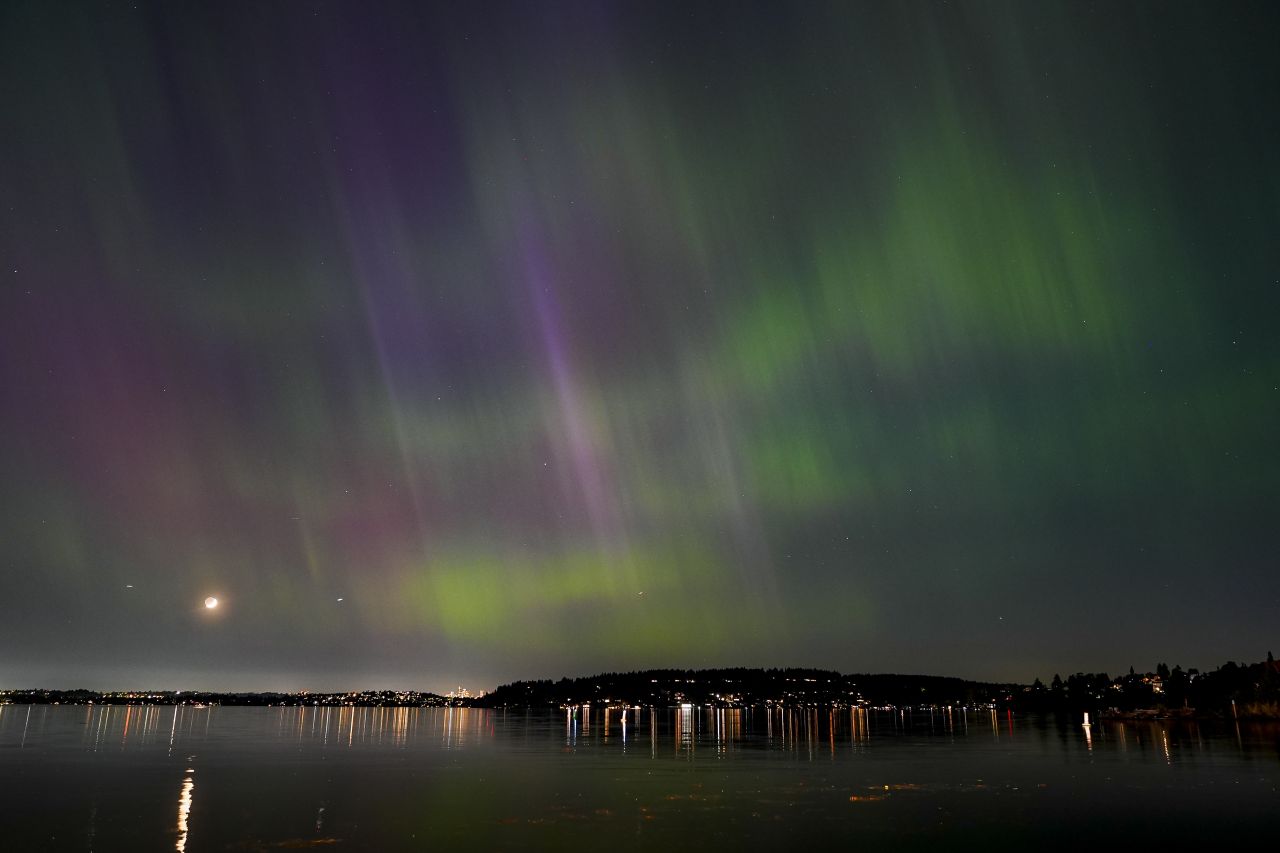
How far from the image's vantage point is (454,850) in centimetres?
3472

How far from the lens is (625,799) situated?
50.3 m

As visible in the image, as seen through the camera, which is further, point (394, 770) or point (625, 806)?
point (394, 770)

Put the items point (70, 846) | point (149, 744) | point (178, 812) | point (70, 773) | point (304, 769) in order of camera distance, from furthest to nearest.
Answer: point (149, 744)
point (304, 769)
point (70, 773)
point (178, 812)
point (70, 846)

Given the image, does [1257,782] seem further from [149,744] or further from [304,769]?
[149,744]

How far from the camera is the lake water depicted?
37.8 m

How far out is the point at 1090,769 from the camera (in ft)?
243

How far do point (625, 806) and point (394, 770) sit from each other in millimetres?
30074

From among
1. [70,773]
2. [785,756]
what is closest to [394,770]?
[70,773]

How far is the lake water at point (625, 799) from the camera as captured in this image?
37.8 m

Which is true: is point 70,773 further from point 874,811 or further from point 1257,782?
point 1257,782

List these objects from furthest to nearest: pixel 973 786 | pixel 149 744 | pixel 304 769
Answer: pixel 149 744
pixel 304 769
pixel 973 786

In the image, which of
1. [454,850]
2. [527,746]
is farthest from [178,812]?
[527,746]

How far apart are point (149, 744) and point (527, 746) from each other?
42788mm

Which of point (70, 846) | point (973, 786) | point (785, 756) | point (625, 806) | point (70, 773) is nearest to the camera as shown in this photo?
point (70, 846)
